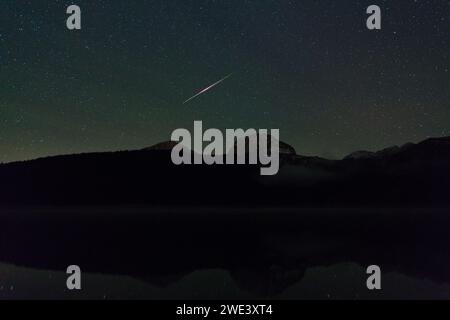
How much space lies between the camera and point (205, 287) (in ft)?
42.6

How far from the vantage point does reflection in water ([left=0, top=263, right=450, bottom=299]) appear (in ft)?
38.1

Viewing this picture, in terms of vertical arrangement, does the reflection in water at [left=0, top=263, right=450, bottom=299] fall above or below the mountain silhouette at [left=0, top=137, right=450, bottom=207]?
below

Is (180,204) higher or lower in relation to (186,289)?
higher

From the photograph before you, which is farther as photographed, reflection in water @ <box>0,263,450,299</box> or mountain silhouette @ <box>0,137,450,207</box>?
mountain silhouette @ <box>0,137,450,207</box>

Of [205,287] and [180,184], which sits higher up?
[180,184]

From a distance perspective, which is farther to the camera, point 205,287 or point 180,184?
point 180,184

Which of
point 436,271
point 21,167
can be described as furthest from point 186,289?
point 21,167

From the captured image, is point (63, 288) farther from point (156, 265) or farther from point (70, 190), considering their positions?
point (70, 190)

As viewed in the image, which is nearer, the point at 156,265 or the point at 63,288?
the point at 63,288

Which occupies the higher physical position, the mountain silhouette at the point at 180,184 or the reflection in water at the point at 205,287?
the mountain silhouette at the point at 180,184

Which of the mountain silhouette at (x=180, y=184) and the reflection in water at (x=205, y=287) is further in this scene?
the mountain silhouette at (x=180, y=184)

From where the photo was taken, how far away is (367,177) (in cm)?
16888

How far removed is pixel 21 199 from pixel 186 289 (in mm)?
142366

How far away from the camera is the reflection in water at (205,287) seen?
457 inches
